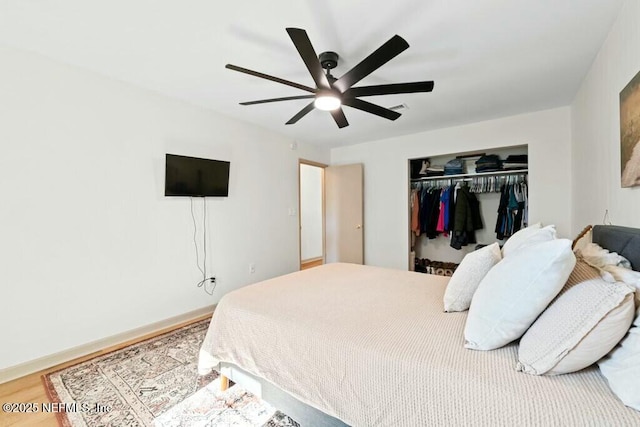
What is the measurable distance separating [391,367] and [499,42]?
82.8 inches

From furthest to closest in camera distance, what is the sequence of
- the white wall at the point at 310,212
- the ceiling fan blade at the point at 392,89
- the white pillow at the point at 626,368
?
the white wall at the point at 310,212
the ceiling fan blade at the point at 392,89
the white pillow at the point at 626,368

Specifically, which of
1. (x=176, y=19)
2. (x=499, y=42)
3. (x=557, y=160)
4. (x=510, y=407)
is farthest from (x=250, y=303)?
(x=557, y=160)

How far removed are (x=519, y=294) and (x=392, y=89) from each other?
140cm

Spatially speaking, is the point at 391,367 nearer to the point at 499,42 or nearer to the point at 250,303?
the point at 250,303

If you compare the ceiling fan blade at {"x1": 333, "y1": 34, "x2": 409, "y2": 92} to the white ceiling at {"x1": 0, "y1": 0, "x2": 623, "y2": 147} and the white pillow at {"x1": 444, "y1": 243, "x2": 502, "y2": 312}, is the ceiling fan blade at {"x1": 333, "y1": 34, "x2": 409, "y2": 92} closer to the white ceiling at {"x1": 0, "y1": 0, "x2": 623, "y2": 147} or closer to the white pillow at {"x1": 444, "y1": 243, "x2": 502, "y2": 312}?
the white ceiling at {"x1": 0, "y1": 0, "x2": 623, "y2": 147}

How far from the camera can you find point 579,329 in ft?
2.69

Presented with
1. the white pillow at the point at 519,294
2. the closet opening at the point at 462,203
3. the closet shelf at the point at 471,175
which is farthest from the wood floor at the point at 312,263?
the white pillow at the point at 519,294

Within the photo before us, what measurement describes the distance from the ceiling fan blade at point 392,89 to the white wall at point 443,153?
2.13 m

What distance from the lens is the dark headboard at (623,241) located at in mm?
1197

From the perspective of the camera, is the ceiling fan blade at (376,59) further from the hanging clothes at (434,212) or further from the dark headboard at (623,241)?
the hanging clothes at (434,212)

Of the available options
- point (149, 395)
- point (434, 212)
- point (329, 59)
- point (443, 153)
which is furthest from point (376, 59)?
point (434, 212)

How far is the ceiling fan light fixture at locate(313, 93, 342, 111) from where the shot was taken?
192 centimetres

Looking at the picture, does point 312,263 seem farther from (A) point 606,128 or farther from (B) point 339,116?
(A) point 606,128

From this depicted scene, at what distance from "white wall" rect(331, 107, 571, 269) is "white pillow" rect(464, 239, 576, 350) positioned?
2772 millimetres
